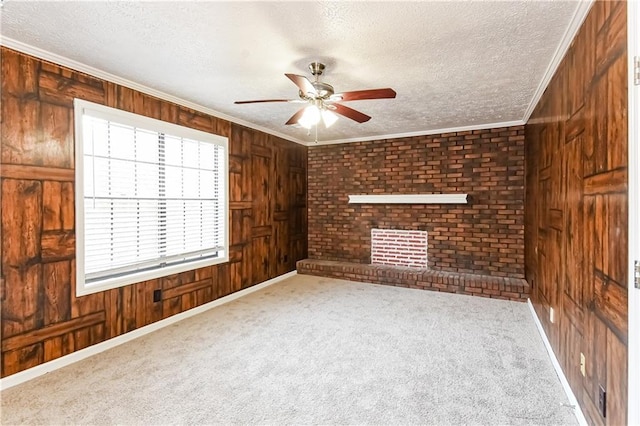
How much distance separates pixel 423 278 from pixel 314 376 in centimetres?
297

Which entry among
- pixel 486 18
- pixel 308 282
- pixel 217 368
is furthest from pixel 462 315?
pixel 486 18

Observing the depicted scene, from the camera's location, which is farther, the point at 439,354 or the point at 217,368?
the point at 439,354

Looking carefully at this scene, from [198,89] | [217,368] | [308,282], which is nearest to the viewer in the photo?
[217,368]

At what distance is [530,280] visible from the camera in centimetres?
409

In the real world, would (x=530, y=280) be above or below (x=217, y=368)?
above

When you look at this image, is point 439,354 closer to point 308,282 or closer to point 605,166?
point 605,166

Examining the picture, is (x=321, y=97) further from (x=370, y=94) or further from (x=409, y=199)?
(x=409, y=199)

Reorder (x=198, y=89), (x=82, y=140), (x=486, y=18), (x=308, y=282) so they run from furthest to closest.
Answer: (x=308, y=282) < (x=198, y=89) < (x=82, y=140) < (x=486, y=18)

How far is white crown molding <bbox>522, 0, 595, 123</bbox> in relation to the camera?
1.88 metres

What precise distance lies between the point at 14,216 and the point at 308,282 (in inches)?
150

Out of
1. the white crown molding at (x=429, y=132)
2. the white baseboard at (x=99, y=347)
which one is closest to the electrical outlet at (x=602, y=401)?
the white baseboard at (x=99, y=347)

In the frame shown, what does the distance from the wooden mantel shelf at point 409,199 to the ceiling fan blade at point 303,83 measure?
3.13 metres

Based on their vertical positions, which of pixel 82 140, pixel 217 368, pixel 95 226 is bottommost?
pixel 217 368

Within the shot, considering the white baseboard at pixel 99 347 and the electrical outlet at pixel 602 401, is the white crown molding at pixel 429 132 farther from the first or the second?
the electrical outlet at pixel 602 401
